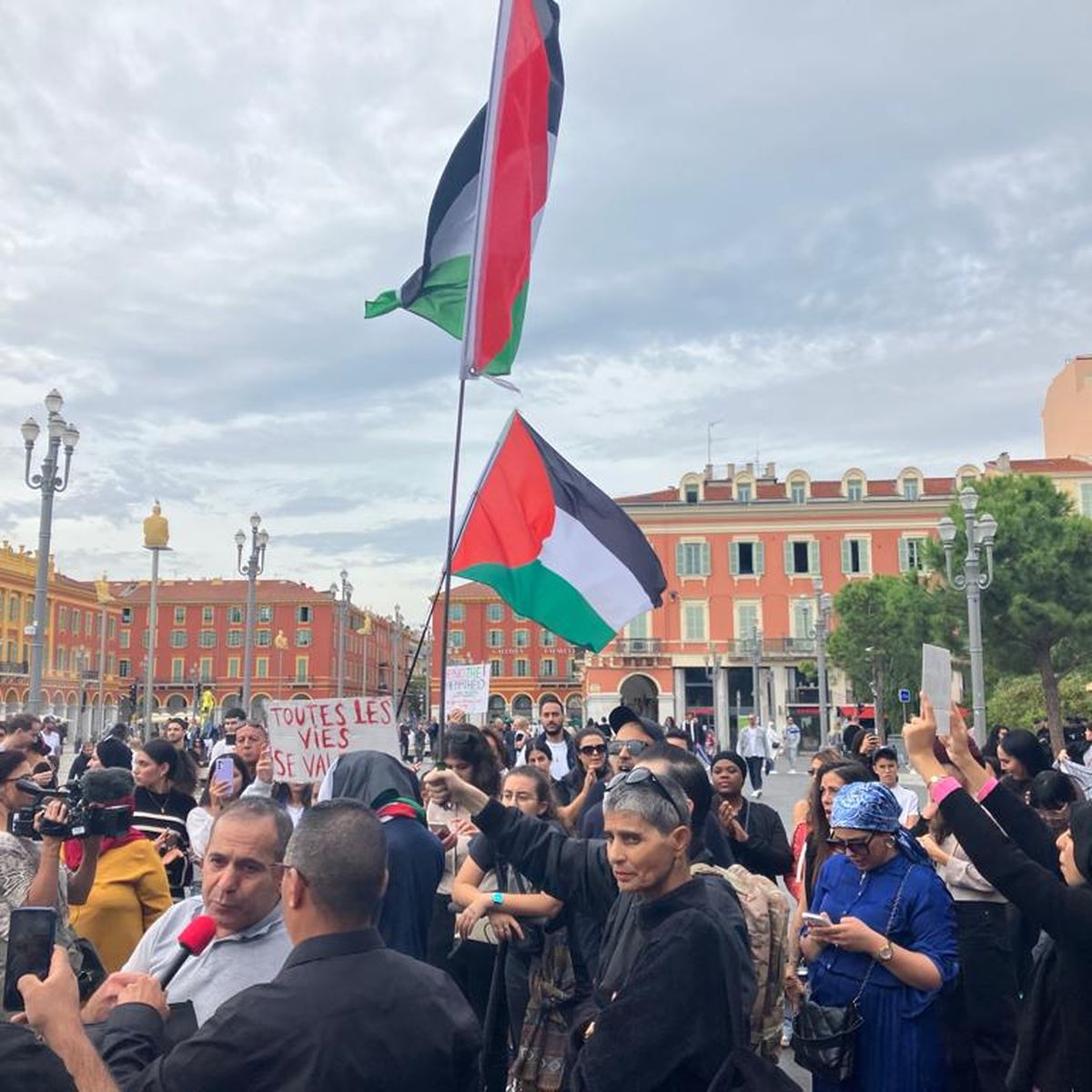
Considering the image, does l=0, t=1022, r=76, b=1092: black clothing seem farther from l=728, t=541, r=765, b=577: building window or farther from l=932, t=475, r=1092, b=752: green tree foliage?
l=728, t=541, r=765, b=577: building window

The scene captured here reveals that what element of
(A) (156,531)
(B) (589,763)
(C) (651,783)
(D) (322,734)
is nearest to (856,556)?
(A) (156,531)

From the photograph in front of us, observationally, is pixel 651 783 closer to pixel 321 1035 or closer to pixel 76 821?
pixel 321 1035

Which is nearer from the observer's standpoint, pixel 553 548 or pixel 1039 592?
pixel 553 548

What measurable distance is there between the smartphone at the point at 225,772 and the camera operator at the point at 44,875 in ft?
7.40

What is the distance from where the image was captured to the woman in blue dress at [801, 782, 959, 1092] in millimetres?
3709

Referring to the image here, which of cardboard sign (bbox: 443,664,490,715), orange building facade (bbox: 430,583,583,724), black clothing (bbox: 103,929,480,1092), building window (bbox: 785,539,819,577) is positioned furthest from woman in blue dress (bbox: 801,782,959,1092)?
orange building facade (bbox: 430,583,583,724)

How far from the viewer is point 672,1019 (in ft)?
8.93

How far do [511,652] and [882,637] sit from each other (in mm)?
56800

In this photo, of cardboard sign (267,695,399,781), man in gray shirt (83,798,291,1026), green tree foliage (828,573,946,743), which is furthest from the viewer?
green tree foliage (828,573,946,743)

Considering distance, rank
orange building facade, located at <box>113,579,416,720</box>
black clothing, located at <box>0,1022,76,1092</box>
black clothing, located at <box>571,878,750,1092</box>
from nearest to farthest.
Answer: black clothing, located at <box>0,1022,76,1092</box>, black clothing, located at <box>571,878,750,1092</box>, orange building facade, located at <box>113,579,416,720</box>

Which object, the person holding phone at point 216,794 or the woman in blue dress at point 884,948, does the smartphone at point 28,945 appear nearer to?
the woman in blue dress at point 884,948

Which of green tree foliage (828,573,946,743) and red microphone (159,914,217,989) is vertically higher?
green tree foliage (828,573,946,743)

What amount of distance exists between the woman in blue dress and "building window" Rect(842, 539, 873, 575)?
56.6 m

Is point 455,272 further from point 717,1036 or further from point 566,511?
point 717,1036
